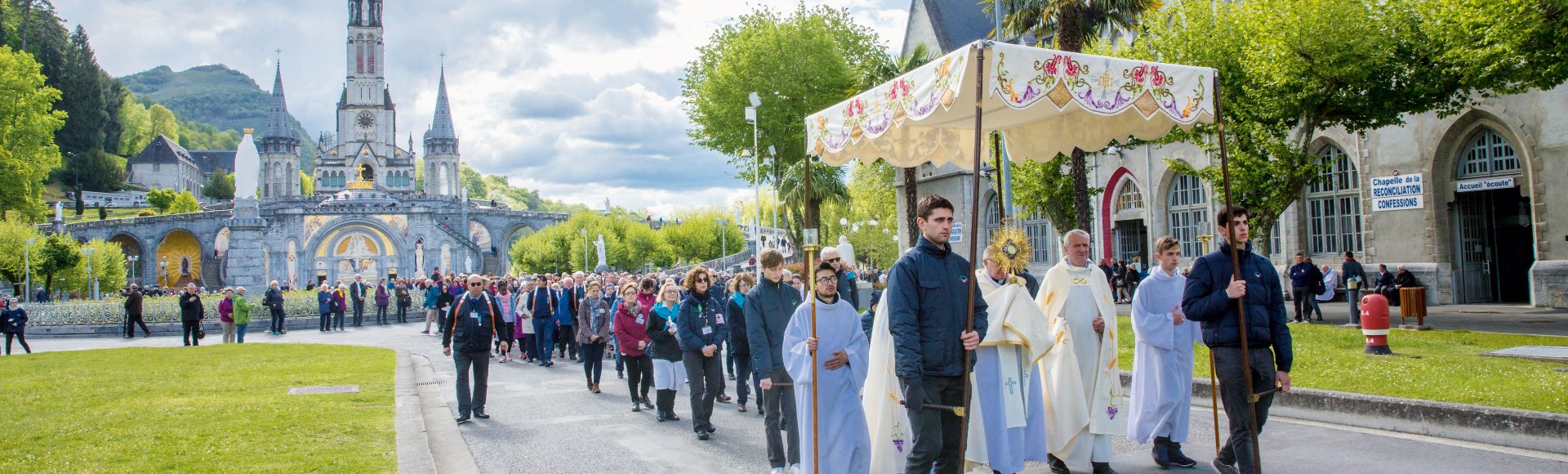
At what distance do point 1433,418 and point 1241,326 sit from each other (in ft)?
11.5

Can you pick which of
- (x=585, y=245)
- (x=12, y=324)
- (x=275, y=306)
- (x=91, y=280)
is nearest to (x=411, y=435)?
(x=12, y=324)

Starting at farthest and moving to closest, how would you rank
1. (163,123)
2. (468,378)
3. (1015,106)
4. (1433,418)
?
1. (163,123)
2. (468,378)
3. (1433,418)
4. (1015,106)

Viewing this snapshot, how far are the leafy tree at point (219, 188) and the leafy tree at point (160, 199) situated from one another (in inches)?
828

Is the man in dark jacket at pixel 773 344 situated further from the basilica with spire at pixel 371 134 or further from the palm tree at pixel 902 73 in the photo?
the basilica with spire at pixel 371 134

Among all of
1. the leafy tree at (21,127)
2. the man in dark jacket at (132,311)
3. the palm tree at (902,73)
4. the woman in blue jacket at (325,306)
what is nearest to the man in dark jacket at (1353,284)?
the palm tree at (902,73)

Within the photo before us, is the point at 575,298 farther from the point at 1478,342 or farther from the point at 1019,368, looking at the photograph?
the point at 1478,342

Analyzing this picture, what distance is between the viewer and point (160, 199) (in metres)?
97.6

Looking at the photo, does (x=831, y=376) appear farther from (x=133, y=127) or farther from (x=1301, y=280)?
(x=133, y=127)

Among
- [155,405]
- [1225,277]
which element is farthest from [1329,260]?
[155,405]

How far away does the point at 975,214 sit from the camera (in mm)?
5258

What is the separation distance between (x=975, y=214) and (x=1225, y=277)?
201cm

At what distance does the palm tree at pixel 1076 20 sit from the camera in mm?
18328

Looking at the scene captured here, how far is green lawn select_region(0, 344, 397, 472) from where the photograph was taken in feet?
24.1

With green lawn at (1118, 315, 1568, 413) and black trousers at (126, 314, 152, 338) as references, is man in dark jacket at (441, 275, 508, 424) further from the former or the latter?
black trousers at (126, 314, 152, 338)
